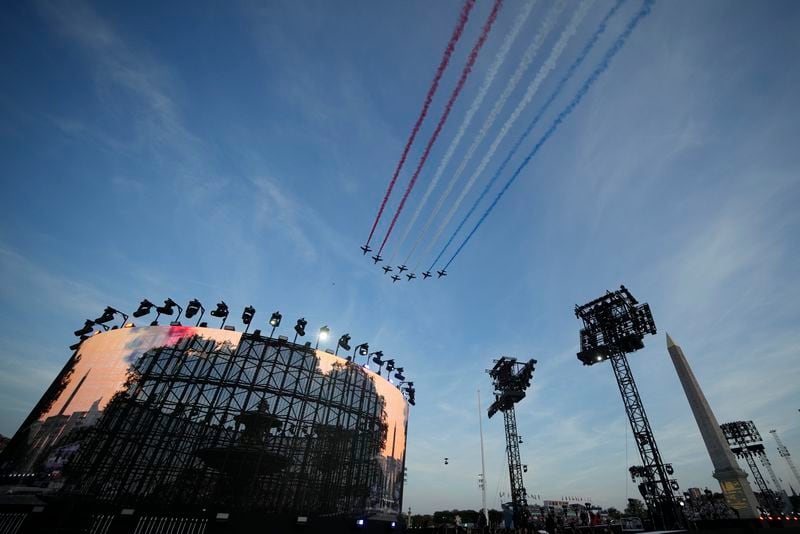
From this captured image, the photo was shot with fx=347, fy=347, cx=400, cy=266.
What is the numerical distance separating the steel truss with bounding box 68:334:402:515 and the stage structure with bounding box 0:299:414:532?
10cm

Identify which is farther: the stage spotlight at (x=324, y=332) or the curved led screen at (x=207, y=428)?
the stage spotlight at (x=324, y=332)

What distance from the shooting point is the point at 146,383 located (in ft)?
110

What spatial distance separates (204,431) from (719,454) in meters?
50.1

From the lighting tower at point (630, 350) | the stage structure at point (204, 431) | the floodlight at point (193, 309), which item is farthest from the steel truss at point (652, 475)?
the floodlight at point (193, 309)

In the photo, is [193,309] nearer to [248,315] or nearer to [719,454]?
[248,315]

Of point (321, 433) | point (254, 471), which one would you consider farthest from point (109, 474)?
point (321, 433)

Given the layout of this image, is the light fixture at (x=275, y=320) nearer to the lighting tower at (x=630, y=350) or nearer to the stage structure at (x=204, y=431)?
the stage structure at (x=204, y=431)

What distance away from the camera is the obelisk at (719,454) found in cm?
3322

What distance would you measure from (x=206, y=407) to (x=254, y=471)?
7.45 meters

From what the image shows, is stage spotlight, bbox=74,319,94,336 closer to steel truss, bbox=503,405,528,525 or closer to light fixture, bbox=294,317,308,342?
light fixture, bbox=294,317,308,342

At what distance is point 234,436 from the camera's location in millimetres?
31891

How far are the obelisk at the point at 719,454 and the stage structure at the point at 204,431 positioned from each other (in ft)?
111

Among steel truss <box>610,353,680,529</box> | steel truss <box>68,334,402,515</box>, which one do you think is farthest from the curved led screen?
steel truss <box>610,353,680,529</box>

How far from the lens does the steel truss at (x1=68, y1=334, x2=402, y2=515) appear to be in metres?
29.5
